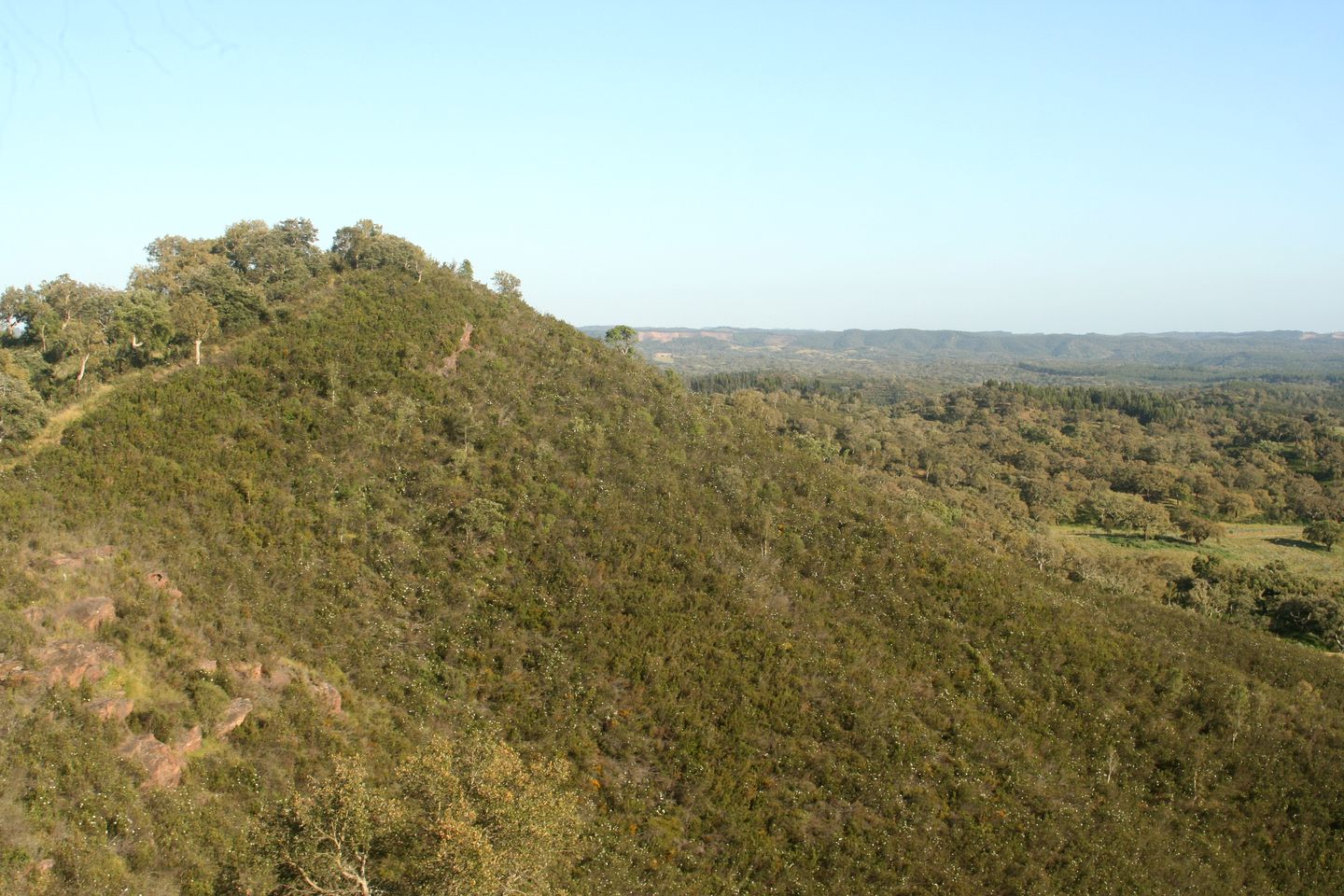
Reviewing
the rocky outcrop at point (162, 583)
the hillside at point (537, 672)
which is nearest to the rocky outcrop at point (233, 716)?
the hillside at point (537, 672)

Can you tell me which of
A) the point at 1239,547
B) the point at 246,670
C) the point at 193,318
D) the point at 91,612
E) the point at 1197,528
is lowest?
the point at 1239,547

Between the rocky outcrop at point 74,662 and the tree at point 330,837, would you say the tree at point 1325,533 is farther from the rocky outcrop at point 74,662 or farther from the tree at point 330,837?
the rocky outcrop at point 74,662

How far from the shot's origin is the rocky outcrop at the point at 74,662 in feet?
64.0

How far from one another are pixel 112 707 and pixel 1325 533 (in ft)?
343

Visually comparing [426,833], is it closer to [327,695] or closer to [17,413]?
[327,695]

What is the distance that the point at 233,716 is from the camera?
21.8 metres

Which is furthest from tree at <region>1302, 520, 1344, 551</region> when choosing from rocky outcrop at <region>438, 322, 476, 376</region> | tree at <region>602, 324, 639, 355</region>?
rocky outcrop at <region>438, 322, 476, 376</region>

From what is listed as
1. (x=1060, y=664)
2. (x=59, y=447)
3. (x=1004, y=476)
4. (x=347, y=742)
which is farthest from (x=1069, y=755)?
(x=1004, y=476)

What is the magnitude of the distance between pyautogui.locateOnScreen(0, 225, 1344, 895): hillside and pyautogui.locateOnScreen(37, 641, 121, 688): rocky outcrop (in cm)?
9

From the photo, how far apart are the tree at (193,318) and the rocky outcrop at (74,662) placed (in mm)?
Answer: 21822

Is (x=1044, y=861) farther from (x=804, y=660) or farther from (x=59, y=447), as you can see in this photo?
(x=59, y=447)

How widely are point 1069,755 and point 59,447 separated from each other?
144 feet

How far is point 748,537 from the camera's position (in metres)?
40.3

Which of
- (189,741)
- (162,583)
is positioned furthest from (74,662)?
(162,583)
